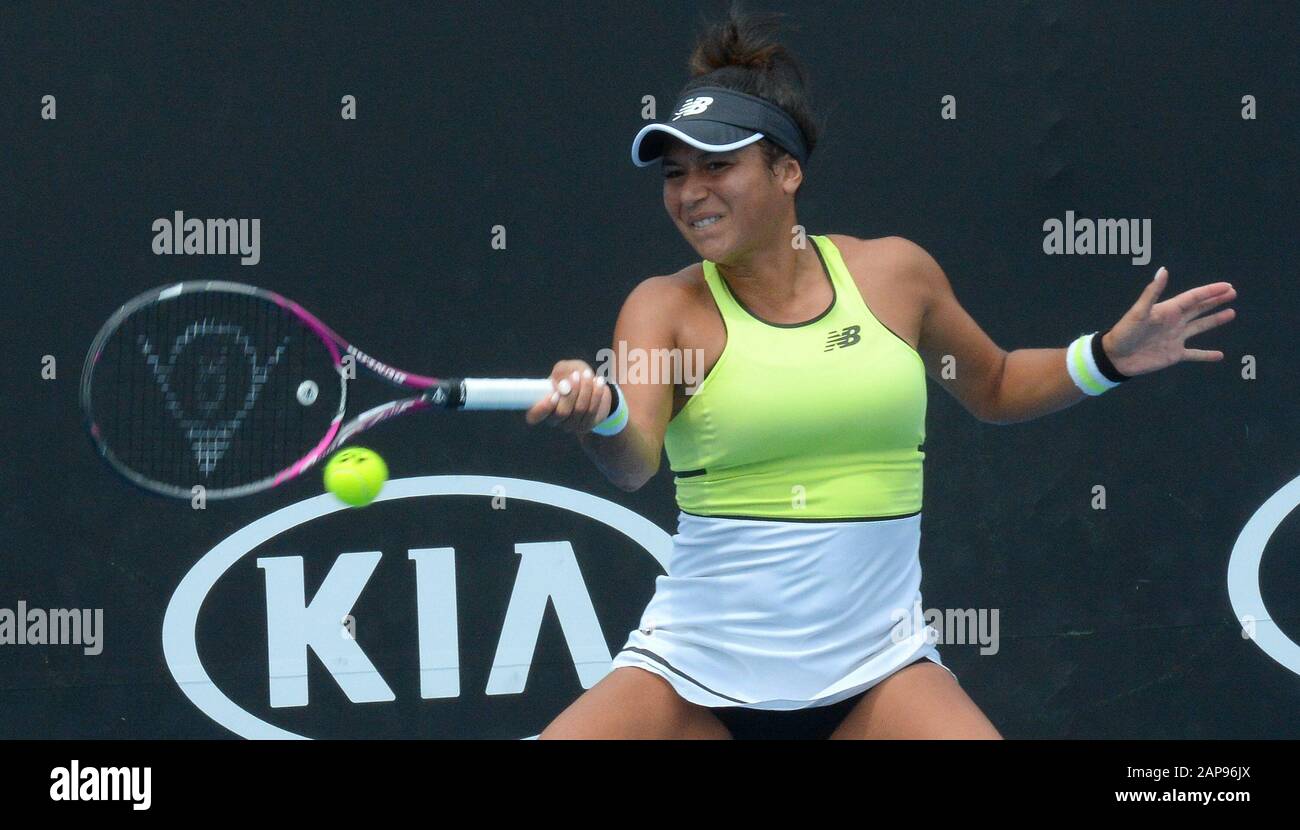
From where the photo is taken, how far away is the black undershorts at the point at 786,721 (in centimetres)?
259

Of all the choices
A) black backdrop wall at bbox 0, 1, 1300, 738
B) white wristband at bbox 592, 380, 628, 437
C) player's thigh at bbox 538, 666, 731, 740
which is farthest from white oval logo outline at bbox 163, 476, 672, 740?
white wristband at bbox 592, 380, 628, 437

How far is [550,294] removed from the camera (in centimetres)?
383

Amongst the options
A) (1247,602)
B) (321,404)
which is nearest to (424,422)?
(321,404)

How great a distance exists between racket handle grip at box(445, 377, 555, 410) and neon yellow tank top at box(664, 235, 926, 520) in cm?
36

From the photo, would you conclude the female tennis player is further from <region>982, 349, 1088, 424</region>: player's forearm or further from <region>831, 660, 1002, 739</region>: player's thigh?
<region>982, 349, 1088, 424</region>: player's forearm

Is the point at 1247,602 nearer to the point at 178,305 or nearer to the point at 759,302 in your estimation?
the point at 759,302

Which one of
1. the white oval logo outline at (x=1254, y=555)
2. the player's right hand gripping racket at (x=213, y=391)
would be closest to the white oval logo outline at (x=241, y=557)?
the player's right hand gripping racket at (x=213, y=391)

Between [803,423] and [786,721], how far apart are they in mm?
484

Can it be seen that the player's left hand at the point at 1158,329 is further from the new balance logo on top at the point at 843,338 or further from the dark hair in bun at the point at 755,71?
the dark hair in bun at the point at 755,71

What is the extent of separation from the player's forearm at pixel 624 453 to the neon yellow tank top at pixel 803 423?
0.10 meters

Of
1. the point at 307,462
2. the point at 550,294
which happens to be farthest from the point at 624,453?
the point at 550,294

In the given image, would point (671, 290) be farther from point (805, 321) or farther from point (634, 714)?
point (634, 714)

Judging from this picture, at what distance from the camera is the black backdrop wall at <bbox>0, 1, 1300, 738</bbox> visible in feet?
12.1

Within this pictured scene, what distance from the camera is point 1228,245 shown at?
3.99 m
